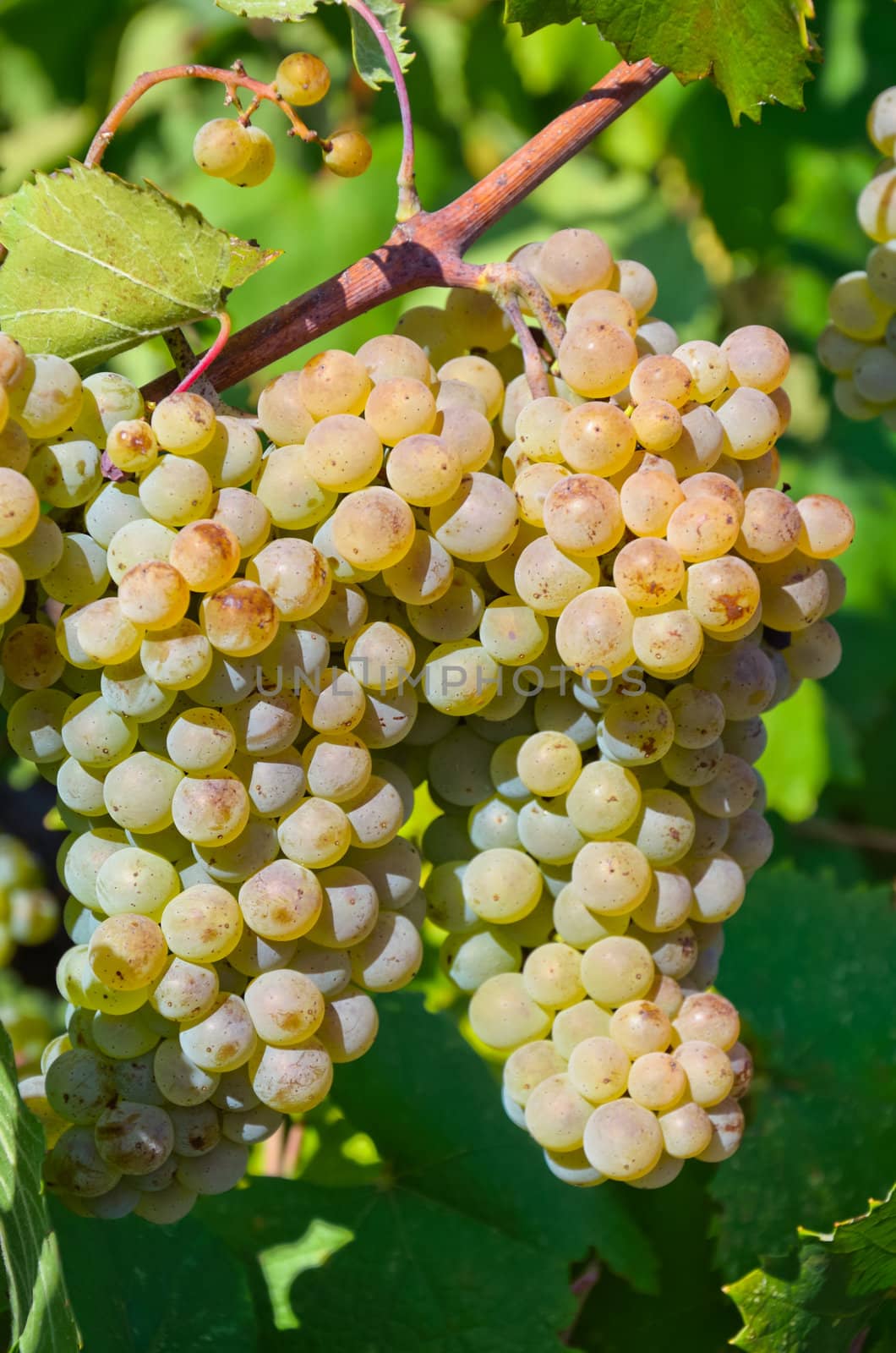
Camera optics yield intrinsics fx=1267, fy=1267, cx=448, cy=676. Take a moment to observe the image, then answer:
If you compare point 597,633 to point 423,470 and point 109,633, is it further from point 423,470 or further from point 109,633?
point 109,633

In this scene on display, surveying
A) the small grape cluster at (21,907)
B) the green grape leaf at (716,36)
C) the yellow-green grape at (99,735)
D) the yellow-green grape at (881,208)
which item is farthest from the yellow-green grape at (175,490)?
the small grape cluster at (21,907)

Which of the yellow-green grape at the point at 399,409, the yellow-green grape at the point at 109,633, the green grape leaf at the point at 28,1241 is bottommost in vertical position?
the green grape leaf at the point at 28,1241

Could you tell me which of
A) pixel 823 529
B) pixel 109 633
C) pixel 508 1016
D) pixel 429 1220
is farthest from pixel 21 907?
pixel 823 529

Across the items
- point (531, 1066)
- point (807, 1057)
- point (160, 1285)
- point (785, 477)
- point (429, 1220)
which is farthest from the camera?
point (785, 477)

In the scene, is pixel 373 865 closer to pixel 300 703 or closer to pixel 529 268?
pixel 300 703

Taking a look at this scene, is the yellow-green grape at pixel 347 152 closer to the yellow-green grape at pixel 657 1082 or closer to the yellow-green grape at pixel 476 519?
the yellow-green grape at pixel 476 519

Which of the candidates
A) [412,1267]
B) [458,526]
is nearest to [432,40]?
[458,526]

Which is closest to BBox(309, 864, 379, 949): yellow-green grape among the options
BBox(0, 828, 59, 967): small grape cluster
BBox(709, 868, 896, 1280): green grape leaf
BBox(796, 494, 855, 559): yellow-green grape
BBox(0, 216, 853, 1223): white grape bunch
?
BBox(0, 216, 853, 1223): white grape bunch
